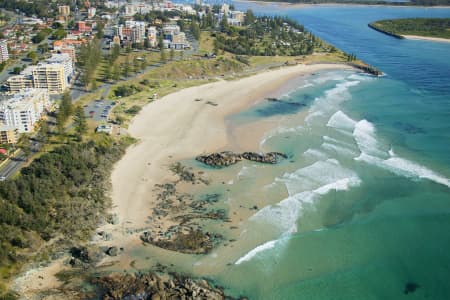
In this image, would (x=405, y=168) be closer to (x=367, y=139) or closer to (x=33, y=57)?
(x=367, y=139)

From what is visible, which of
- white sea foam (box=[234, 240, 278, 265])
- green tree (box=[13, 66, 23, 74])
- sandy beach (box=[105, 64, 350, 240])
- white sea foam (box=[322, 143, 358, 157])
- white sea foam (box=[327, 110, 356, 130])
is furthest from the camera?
green tree (box=[13, 66, 23, 74])

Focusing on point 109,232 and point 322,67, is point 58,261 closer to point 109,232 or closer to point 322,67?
point 109,232

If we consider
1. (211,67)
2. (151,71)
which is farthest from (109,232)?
(211,67)

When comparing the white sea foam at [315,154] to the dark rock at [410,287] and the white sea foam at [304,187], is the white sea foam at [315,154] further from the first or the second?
the dark rock at [410,287]

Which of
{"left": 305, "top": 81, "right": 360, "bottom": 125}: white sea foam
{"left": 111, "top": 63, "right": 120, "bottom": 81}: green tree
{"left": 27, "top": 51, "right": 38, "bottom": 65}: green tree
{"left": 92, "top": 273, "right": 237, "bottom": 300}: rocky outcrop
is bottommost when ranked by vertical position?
{"left": 92, "top": 273, "right": 237, "bottom": 300}: rocky outcrop

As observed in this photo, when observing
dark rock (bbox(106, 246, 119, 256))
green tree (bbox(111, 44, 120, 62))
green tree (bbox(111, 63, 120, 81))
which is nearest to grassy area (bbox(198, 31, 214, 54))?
green tree (bbox(111, 44, 120, 62))

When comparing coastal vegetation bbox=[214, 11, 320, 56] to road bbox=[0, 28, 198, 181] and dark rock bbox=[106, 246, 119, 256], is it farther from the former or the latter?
dark rock bbox=[106, 246, 119, 256]
